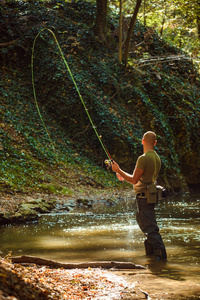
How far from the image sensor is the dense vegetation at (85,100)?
1748 centimetres

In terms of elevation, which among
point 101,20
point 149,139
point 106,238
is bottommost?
point 106,238

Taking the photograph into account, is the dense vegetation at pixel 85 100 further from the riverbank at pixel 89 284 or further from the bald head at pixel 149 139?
the riverbank at pixel 89 284

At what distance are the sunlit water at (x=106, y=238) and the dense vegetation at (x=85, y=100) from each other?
5035 mm

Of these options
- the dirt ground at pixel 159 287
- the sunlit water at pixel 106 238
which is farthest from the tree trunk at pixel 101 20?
the dirt ground at pixel 159 287

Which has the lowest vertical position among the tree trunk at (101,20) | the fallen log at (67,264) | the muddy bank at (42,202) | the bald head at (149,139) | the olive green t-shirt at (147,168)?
the muddy bank at (42,202)

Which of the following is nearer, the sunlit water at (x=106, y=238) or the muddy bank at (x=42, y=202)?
the sunlit water at (x=106, y=238)

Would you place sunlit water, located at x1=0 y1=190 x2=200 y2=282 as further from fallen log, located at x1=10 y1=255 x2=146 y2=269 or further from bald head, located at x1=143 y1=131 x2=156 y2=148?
bald head, located at x1=143 y1=131 x2=156 y2=148

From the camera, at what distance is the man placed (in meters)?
5.84

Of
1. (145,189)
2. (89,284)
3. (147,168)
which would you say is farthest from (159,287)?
(147,168)

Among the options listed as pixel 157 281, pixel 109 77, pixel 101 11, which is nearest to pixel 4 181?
pixel 157 281

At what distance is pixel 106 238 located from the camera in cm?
787

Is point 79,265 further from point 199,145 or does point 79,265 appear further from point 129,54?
point 129,54

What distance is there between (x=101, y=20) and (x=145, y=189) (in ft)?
63.1

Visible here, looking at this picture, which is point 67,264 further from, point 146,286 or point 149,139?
point 149,139
